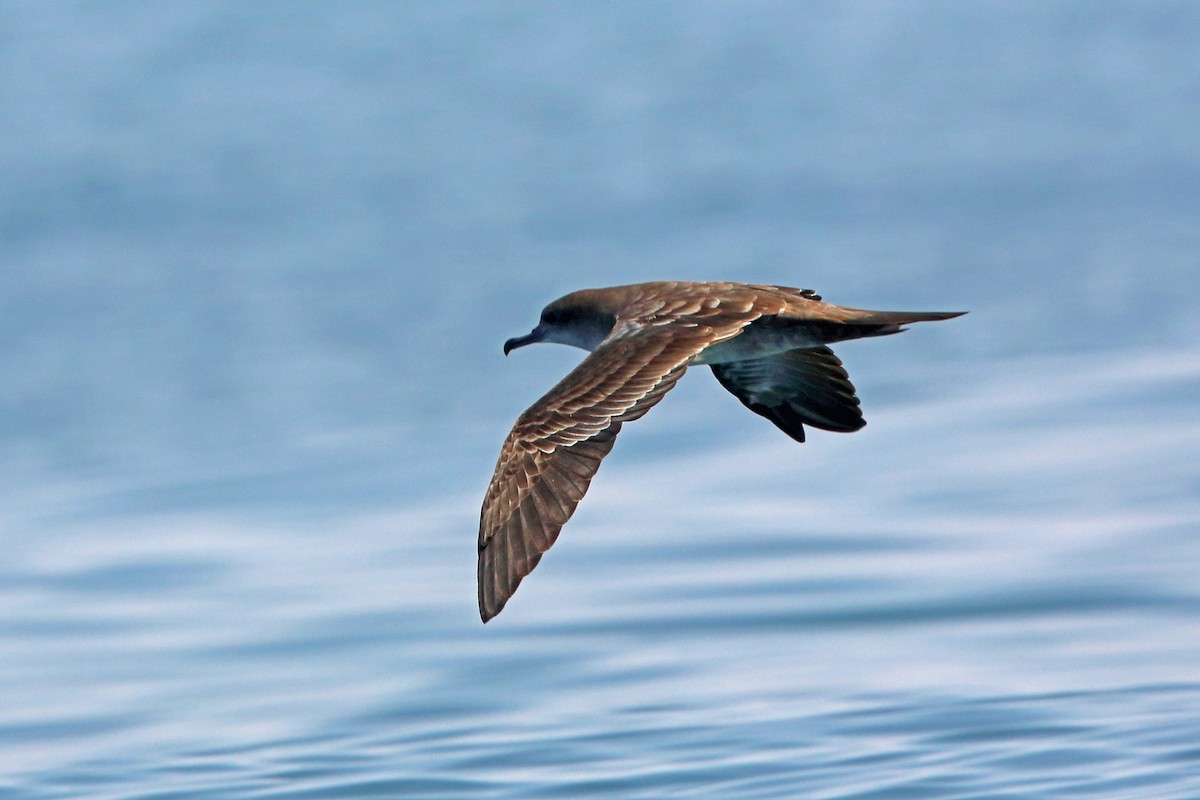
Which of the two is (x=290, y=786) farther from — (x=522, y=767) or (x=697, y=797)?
(x=697, y=797)

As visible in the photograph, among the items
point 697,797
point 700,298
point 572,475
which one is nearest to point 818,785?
point 697,797

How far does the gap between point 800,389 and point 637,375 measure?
2.13 m

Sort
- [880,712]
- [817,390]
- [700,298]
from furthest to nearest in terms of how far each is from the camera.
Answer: [880,712] → [817,390] → [700,298]

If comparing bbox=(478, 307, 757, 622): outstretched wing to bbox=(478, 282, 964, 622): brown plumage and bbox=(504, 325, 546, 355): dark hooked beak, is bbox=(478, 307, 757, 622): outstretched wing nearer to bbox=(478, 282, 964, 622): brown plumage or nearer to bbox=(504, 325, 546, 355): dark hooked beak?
bbox=(478, 282, 964, 622): brown plumage

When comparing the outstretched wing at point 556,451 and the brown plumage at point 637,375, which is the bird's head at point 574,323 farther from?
the outstretched wing at point 556,451

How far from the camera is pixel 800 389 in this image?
10648 mm

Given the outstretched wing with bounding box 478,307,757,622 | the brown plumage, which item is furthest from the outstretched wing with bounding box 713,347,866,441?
the outstretched wing with bounding box 478,307,757,622

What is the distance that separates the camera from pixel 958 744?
46.4 ft

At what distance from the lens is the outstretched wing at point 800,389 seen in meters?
10.6

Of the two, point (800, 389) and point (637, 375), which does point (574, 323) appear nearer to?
point (800, 389)

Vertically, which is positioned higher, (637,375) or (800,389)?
(800,389)

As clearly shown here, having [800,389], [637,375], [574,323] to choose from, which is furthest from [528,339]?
[637,375]

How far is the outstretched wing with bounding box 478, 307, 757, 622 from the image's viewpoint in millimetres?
8133

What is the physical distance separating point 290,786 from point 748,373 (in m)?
4.89
